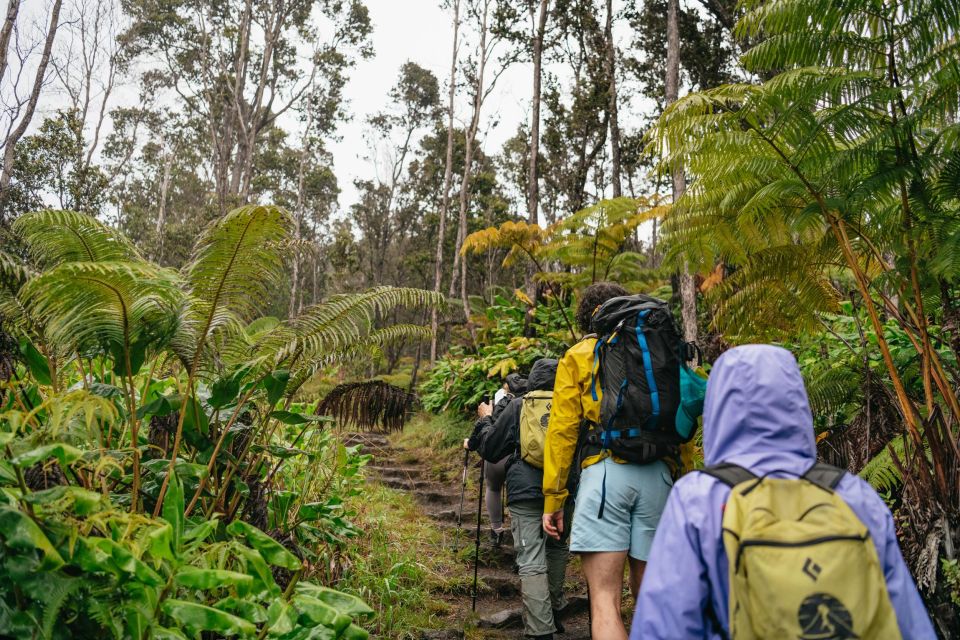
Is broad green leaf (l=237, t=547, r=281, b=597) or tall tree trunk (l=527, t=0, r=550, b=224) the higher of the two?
tall tree trunk (l=527, t=0, r=550, b=224)

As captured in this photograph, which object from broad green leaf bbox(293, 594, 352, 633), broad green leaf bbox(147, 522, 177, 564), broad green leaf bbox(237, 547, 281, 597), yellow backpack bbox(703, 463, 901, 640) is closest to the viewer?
yellow backpack bbox(703, 463, 901, 640)

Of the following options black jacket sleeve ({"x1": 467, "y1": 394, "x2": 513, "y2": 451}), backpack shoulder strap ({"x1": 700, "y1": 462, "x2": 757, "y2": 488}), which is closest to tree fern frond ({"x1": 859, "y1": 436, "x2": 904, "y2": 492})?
black jacket sleeve ({"x1": 467, "y1": 394, "x2": 513, "y2": 451})

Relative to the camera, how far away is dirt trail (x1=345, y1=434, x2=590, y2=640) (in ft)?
13.9

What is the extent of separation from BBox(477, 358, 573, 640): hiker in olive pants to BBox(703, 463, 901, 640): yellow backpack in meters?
2.44

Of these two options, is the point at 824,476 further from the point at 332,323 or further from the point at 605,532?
the point at 332,323

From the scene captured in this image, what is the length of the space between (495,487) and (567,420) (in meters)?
2.52

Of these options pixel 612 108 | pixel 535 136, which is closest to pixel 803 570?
pixel 535 136

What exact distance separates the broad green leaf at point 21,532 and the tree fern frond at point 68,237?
1.68 metres

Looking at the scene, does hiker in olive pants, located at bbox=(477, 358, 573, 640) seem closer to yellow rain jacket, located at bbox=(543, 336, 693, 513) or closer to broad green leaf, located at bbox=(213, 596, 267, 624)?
yellow rain jacket, located at bbox=(543, 336, 693, 513)

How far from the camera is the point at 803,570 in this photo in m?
1.26

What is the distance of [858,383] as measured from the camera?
391cm

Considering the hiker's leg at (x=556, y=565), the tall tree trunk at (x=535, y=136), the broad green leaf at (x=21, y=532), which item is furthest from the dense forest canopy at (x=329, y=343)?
the tall tree trunk at (x=535, y=136)

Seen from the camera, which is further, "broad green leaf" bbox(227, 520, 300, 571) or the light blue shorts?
the light blue shorts

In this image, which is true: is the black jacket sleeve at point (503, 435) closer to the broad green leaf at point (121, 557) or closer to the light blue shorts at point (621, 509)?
the light blue shorts at point (621, 509)
